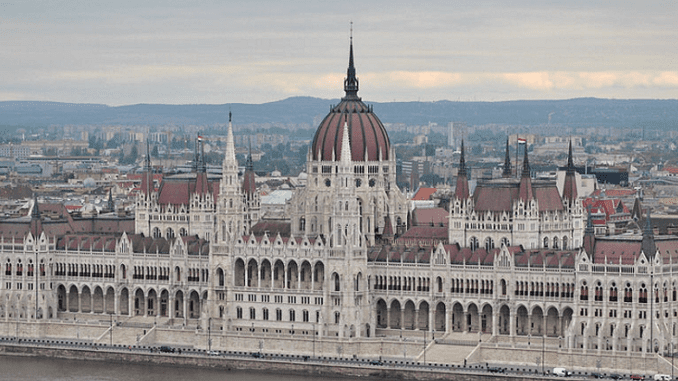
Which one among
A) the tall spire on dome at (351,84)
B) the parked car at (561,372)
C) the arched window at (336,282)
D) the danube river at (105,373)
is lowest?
the danube river at (105,373)

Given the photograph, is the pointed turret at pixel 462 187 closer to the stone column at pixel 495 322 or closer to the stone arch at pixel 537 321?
the stone column at pixel 495 322

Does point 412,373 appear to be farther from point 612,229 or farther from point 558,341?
point 612,229

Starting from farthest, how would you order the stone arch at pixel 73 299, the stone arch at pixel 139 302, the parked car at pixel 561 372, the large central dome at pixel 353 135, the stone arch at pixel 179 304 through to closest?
the stone arch at pixel 73 299 → the stone arch at pixel 139 302 → the large central dome at pixel 353 135 → the stone arch at pixel 179 304 → the parked car at pixel 561 372

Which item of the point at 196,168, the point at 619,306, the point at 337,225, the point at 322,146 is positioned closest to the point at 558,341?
the point at 619,306

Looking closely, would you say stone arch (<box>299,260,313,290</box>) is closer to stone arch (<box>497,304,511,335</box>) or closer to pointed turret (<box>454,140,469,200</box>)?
pointed turret (<box>454,140,469,200</box>)

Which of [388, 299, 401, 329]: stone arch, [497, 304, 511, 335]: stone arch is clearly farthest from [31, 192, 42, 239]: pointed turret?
[497, 304, 511, 335]: stone arch

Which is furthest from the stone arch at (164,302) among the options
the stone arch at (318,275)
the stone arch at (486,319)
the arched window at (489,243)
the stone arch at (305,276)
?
the stone arch at (486,319)
